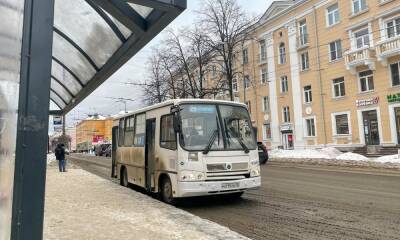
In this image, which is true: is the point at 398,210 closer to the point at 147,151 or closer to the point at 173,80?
the point at 147,151

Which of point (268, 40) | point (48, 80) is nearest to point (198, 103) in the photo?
point (48, 80)

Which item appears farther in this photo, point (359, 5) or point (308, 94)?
point (308, 94)

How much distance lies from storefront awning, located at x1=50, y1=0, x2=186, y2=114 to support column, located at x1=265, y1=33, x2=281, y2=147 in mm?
30560

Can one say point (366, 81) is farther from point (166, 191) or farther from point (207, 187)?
point (207, 187)

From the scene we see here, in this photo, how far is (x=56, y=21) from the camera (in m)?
7.98

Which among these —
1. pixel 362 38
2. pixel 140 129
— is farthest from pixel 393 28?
pixel 140 129

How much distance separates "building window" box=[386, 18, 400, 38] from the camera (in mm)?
27812

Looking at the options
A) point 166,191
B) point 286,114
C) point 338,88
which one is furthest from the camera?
point 286,114

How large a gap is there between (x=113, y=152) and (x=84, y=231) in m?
9.98

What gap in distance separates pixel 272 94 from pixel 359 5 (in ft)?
41.9

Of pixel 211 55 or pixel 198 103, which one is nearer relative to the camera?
pixel 198 103

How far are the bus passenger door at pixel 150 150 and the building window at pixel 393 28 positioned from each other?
2307 cm

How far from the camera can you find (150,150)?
1161cm

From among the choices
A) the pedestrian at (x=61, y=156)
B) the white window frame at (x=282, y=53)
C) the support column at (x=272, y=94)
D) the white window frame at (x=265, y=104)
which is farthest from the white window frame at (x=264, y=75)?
the pedestrian at (x=61, y=156)
